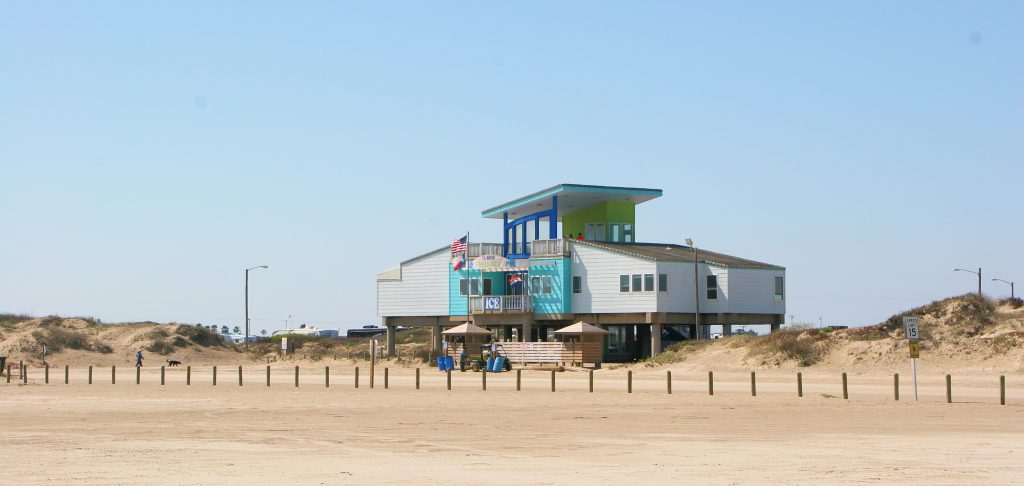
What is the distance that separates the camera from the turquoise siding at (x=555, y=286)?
71.1m

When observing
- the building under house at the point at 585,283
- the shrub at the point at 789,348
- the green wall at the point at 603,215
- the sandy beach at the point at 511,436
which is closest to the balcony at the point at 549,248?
the building under house at the point at 585,283

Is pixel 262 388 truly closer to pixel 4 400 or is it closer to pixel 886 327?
pixel 4 400

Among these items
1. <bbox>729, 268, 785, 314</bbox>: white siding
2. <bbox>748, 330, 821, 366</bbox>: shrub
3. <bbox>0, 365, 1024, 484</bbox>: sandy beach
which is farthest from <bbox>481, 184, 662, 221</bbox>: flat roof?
<bbox>0, 365, 1024, 484</bbox>: sandy beach

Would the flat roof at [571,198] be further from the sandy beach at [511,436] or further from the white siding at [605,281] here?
the sandy beach at [511,436]

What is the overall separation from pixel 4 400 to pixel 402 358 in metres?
36.7

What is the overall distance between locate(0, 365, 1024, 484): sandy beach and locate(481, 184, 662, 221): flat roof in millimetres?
26544

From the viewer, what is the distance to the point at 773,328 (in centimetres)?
7262

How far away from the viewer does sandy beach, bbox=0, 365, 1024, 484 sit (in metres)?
18.4

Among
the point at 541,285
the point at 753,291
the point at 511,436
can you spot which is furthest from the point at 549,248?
the point at 511,436

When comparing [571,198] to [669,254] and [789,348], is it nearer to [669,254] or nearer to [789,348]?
[669,254]

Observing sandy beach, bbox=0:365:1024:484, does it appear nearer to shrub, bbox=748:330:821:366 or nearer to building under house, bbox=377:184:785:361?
shrub, bbox=748:330:821:366

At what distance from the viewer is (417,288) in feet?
255

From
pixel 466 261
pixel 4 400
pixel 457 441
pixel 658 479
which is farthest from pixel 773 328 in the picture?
pixel 658 479

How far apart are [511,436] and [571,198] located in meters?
48.8
